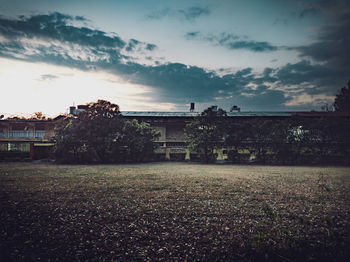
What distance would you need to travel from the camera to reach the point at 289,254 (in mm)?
4492

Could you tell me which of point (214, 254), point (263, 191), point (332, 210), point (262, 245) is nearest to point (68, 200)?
point (214, 254)

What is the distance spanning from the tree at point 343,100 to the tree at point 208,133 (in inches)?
2259

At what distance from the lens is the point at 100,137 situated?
23.9 meters

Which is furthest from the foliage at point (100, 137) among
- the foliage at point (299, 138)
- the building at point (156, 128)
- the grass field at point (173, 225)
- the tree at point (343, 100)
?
the tree at point (343, 100)

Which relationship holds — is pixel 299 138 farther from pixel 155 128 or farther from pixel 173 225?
pixel 173 225

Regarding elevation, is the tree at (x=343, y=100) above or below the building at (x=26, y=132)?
above

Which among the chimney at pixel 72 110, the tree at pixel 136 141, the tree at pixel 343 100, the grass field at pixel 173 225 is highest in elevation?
the tree at pixel 343 100

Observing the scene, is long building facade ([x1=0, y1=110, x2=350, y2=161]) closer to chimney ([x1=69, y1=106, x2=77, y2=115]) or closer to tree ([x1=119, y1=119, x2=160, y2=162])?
tree ([x1=119, y1=119, x2=160, y2=162])

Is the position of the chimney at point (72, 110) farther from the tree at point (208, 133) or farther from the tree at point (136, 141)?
the tree at point (208, 133)

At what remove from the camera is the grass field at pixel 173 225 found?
14.8 feet

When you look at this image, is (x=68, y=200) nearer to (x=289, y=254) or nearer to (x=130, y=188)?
(x=130, y=188)

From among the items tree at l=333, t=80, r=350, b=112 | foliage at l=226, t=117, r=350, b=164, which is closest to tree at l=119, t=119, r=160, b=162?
foliage at l=226, t=117, r=350, b=164

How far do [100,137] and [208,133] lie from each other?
12.9m

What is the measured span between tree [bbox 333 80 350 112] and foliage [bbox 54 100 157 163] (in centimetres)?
6604
